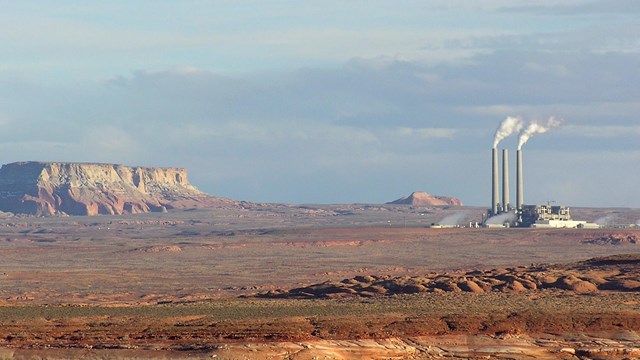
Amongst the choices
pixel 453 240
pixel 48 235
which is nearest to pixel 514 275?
pixel 453 240

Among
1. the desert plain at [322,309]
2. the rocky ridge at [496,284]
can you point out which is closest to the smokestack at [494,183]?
the desert plain at [322,309]

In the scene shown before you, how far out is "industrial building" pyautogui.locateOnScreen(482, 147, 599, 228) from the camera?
151 metres

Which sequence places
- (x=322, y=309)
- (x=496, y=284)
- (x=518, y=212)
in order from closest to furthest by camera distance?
(x=322, y=309)
(x=496, y=284)
(x=518, y=212)

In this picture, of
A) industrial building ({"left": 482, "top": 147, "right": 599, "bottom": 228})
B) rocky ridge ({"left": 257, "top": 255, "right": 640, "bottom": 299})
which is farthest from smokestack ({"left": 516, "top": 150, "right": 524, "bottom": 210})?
rocky ridge ({"left": 257, "top": 255, "right": 640, "bottom": 299})

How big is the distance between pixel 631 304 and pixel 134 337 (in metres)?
18.5

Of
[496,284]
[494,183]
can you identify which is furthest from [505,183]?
[496,284]

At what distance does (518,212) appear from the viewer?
15338 centimetres

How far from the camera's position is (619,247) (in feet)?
414

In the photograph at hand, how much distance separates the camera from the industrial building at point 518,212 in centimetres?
15112

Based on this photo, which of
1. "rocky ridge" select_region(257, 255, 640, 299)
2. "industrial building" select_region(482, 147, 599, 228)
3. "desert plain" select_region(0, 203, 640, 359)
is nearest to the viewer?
"desert plain" select_region(0, 203, 640, 359)

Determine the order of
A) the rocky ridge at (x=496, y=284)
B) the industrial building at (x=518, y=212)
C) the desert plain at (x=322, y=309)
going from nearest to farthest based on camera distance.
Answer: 1. the desert plain at (x=322, y=309)
2. the rocky ridge at (x=496, y=284)
3. the industrial building at (x=518, y=212)

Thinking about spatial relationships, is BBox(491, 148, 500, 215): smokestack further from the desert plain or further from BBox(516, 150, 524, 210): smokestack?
the desert plain

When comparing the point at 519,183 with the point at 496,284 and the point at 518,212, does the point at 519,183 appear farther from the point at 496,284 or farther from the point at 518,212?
the point at 496,284

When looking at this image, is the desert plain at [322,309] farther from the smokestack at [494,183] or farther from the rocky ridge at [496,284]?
the smokestack at [494,183]
